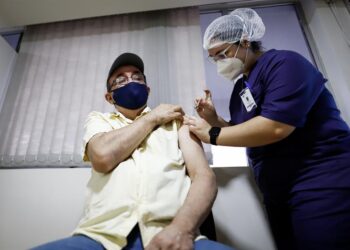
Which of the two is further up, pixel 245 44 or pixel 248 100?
pixel 245 44

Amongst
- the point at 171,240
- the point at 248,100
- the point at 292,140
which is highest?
the point at 248,100

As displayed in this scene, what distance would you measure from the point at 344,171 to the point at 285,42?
1472mm

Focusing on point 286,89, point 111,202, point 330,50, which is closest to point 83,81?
point 111,202

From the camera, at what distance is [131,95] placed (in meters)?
1.23

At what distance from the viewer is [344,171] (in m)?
0.95

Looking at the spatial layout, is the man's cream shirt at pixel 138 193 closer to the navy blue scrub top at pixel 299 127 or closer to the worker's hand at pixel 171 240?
the worker's hand at pixel 171 240

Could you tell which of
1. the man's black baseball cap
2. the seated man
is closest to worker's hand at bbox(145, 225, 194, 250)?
the seated man

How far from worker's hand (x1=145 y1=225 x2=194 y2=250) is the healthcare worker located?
1.48 ft

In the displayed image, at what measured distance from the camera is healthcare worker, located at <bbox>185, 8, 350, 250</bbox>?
93 cm

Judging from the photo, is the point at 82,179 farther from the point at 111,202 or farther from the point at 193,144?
the point at 193,144

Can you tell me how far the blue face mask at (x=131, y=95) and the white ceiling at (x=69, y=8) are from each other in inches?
43.1

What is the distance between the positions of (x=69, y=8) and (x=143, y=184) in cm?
182

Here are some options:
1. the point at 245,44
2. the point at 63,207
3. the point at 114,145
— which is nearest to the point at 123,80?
the point at 114,145

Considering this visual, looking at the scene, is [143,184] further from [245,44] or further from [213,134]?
[245,44]
